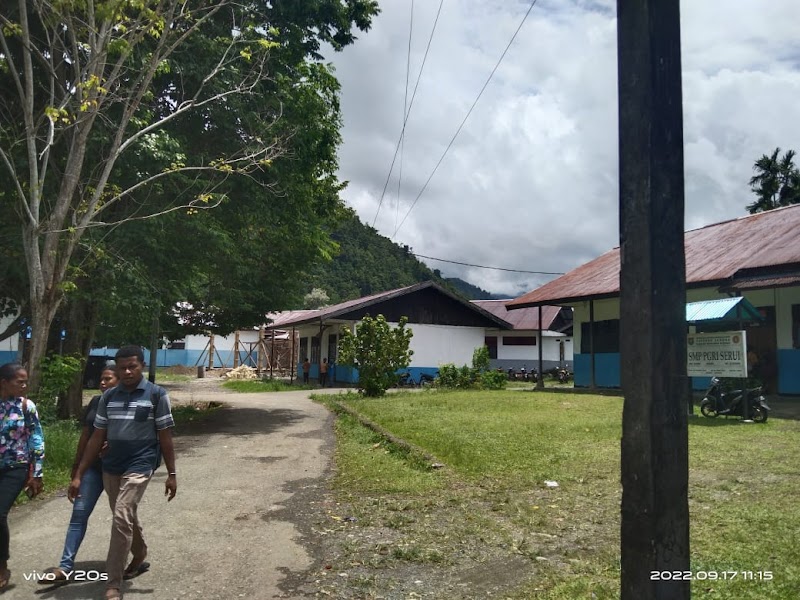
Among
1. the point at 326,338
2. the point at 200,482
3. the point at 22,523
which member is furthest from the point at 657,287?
the point at 326,338

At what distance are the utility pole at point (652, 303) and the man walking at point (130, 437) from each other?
3.14 m

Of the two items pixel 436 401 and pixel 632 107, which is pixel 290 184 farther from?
pixel 632 107

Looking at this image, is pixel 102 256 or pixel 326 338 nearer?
pixel 102 256

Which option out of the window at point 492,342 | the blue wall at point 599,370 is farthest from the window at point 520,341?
the blue wall at point 599,370

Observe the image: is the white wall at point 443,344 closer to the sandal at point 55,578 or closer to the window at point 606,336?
the window at point 606,336

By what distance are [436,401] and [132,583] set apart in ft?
43.8

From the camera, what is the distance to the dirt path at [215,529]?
4742mm

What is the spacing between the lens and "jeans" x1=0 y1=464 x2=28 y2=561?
471cm

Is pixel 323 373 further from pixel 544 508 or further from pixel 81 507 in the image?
pixel 81 507

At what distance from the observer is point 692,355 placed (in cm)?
1205

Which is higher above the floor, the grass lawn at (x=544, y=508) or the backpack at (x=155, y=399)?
the backpack at (x=155, y=399)

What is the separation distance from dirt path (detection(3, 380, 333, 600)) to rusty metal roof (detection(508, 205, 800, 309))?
1086 cm

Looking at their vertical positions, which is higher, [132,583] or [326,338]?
[326,338]

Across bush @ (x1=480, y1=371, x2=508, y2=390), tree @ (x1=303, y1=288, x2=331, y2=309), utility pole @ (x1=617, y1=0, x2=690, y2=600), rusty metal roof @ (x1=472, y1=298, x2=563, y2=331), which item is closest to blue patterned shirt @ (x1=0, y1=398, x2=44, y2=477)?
utility pole @ (x1=617, y1=0, x2=690, y2=600)
